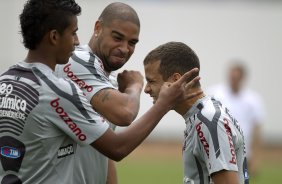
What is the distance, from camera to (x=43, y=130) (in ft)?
17.1

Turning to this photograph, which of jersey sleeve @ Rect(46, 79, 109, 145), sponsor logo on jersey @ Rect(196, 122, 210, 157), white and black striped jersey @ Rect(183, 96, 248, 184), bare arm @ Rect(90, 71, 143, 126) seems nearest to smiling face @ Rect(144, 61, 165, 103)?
bare arm @ Rect(90, 71, 143, 126)

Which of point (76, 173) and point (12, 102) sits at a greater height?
point (12, 102)

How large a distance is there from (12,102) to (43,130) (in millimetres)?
288

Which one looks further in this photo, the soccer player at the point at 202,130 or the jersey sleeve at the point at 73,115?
the soccer player at the point at 202,130

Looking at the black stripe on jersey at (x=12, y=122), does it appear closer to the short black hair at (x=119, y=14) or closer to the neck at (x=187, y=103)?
the neck at (x=187, y=103)

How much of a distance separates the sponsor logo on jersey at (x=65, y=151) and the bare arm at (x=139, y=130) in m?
0.21

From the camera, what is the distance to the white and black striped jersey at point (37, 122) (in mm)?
5164

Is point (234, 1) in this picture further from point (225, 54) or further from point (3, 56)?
point (3, 56)

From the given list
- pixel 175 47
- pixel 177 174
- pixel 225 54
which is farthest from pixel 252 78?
pixel 175 47

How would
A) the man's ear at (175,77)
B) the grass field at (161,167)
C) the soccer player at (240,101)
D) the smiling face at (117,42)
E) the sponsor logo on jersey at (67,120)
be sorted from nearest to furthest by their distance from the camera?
the sponsor logo on jersey at (67,120) < the man's ear at (175,77) < the smiling face at (117,42) < the soccer player at (240,101) < the grass field at (161,167)

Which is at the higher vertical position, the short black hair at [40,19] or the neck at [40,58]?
the short black hair at [40,19]

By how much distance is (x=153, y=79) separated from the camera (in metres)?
6.17

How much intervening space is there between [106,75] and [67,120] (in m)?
1.32

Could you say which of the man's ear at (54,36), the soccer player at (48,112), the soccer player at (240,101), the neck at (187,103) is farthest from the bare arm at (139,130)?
the soccer player at (240,101)
